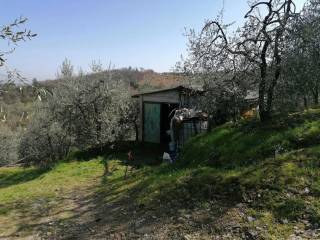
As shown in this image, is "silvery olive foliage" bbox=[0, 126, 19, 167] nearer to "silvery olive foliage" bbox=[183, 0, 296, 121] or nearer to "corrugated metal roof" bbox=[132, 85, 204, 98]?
"corrugated metal roof" bbox=[132, 85, 204, 98]

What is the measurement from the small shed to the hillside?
9.21 meters

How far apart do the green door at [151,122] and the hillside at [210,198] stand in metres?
10.5

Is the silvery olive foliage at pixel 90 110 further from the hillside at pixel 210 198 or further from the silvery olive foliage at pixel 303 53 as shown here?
the silvery olive foliage at pixel 303 53

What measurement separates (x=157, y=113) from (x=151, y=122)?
723 millimetres

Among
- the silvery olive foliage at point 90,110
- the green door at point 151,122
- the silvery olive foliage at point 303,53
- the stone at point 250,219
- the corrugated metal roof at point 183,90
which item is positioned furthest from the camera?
the green door at point 151,122

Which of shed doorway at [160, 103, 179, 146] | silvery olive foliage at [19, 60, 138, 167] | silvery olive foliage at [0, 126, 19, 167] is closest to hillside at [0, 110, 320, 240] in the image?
silvery olive foliage at [19, 60, 138, 167]

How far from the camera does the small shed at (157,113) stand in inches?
898

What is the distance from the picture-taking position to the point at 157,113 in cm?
2420

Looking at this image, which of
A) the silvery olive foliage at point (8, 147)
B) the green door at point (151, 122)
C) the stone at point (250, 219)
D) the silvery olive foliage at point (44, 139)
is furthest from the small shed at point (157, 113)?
the silvery olive foliage at point (8, 147)

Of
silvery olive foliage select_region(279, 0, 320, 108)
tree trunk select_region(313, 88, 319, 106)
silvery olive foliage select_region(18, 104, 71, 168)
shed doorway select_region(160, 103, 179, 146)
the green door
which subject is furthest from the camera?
silvery olive foliage select_region(18, 104, 71, 168)

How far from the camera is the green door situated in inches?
955

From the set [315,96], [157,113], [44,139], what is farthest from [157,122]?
[315,96]

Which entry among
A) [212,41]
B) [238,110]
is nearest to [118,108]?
[238,110]

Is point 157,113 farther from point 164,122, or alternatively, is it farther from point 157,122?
point 164,122
